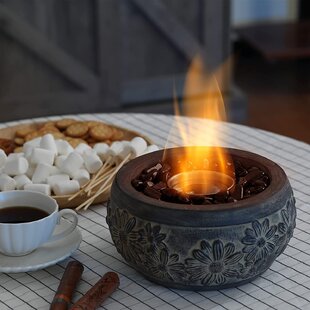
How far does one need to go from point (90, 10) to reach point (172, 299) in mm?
2547

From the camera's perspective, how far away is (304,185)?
1661mm

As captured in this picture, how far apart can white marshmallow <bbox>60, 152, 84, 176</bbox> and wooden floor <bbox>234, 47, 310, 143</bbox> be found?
7.58 feet

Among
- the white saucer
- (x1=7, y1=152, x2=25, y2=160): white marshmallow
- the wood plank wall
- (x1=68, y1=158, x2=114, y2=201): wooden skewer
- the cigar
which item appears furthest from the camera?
the wood plank wall

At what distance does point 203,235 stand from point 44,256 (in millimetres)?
301

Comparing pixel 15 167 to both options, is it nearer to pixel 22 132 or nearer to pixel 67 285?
pixel 22 132

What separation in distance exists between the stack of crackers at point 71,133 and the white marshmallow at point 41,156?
142 mm

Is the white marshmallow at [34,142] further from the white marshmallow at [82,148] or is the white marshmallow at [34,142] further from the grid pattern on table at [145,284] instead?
the grid pattern on table at [145,284]

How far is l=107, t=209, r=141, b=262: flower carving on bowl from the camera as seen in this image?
1264 mm

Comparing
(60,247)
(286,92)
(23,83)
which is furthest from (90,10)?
(60,247)

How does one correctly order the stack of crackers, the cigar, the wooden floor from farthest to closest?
the wooden floor → the stack of crackers → the cigar

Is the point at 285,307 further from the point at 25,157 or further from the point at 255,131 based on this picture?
the point at 255,131

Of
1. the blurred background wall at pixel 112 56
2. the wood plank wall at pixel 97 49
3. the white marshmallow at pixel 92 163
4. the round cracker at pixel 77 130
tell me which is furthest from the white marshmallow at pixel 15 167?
the wood plank wall at pixel 97 49

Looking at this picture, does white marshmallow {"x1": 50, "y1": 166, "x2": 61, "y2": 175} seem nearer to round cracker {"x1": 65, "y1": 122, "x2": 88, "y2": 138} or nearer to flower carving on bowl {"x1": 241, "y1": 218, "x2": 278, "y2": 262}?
round cracker {"x1": 65, "y1": 122, "x2": 88, "y2": 138}

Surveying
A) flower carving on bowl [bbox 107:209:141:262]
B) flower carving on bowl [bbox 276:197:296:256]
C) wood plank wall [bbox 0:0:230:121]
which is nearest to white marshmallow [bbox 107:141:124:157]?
flower carving on bowl [bbox 107:209:141:262]
